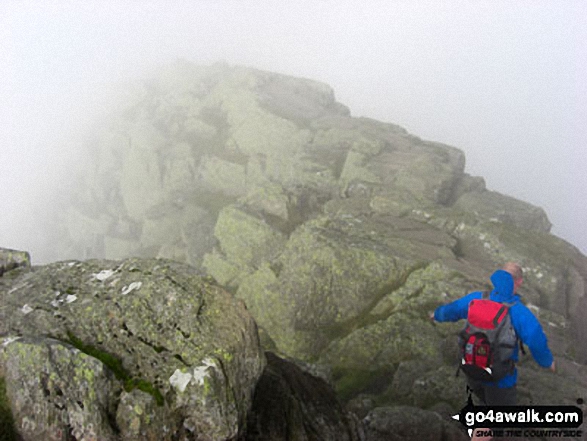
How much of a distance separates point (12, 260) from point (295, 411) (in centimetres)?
1135

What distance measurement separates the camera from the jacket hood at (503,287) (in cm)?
1091

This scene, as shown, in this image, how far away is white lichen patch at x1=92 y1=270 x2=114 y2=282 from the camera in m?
12.7

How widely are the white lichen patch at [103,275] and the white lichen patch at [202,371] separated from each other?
5.03m

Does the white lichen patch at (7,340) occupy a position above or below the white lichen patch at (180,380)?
above

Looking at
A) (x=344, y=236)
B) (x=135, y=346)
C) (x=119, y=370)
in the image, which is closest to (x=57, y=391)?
(x=119, y=370)

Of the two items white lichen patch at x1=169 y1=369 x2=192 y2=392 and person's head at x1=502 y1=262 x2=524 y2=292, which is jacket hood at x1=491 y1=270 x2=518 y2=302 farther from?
white lichen patch at x1=169 y1=369 x2=192 y2=392

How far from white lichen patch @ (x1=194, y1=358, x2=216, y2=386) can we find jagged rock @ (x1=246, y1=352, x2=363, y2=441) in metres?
2.49

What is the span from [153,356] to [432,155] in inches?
1763

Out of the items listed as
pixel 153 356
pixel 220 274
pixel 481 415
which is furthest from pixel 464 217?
pixel 153 356

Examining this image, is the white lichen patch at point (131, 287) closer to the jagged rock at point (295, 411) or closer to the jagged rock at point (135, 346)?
the jagged rock at point (135, 346)

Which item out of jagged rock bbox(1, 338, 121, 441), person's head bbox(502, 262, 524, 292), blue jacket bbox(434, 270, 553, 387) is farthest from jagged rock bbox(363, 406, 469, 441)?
jagged rock bbox(1, 338, 121, 441)

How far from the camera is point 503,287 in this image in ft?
35.9

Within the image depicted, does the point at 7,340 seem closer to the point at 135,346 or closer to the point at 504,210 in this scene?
the point at 135,346

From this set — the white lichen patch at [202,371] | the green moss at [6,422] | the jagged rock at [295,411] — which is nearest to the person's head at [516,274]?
the jagged rock at [295,411]
